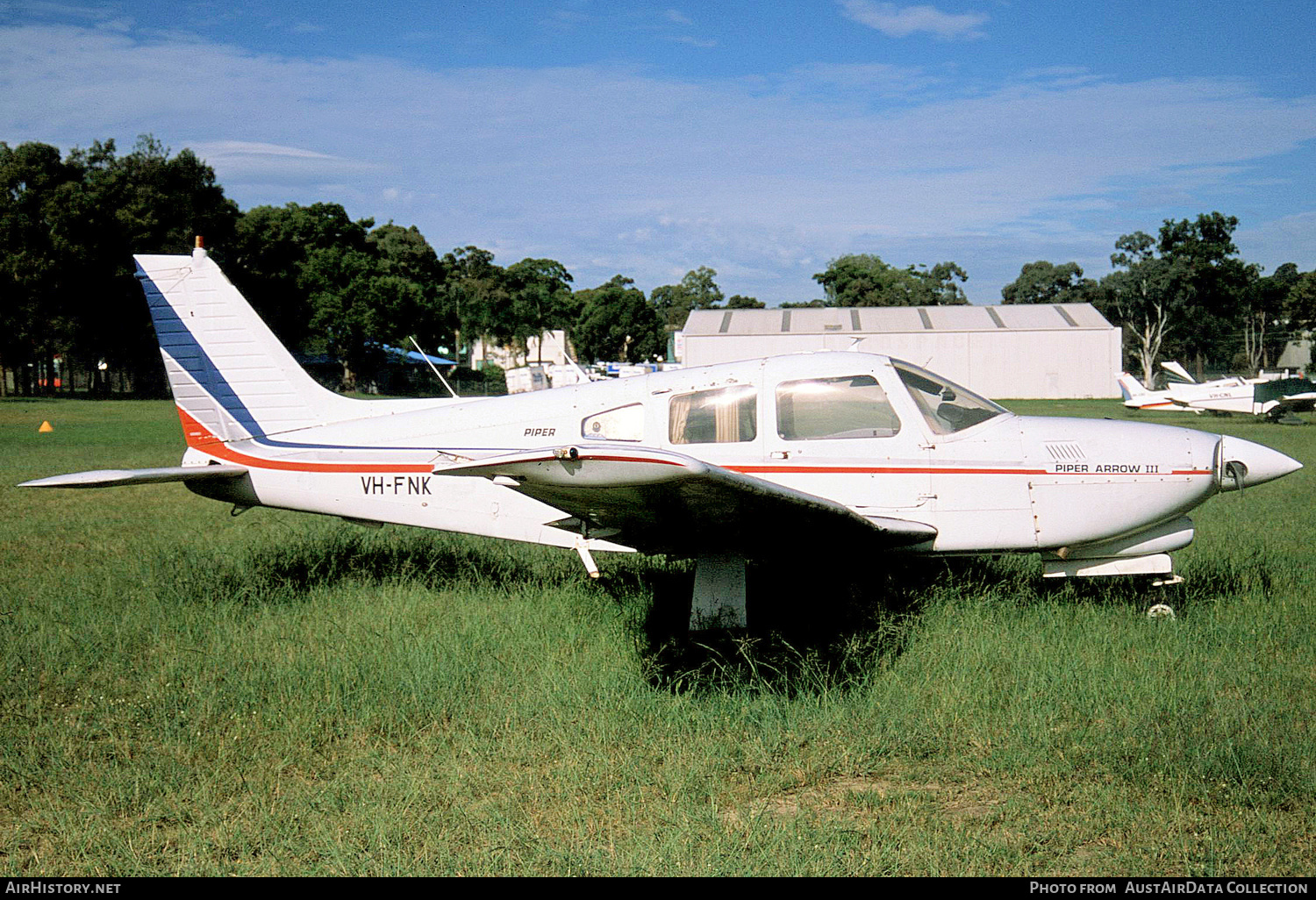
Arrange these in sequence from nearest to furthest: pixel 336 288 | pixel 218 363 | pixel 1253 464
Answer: pixel 1253 464, pixel 218 363, pixel 336 288

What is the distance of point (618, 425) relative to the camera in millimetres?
6379

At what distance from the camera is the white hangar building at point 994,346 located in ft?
195

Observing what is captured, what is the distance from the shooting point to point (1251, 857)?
348 centimetres

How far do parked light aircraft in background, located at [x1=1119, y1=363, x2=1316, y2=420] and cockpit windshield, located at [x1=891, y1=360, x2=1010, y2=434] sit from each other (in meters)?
28.8

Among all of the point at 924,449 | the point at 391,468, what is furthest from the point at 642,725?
the point at 391,468

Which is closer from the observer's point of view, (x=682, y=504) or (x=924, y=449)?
(x=682, y=504)

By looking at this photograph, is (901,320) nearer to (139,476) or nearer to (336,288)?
(336,288)

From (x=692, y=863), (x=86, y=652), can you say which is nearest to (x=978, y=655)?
(x=692, y=863)

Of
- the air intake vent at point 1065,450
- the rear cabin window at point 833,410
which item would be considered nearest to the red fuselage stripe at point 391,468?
the air intake vent at point 1065,450

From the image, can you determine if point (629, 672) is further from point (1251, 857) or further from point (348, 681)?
point (1251, 857)

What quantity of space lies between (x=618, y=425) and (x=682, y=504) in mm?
1799

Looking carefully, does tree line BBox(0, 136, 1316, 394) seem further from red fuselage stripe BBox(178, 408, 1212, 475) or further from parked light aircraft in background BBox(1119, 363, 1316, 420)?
red fuselage stripe BBox(178, 408, 1212, 475)

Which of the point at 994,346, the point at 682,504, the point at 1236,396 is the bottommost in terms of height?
the point at 682,504

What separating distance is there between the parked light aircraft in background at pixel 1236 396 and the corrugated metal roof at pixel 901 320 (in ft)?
86.4
